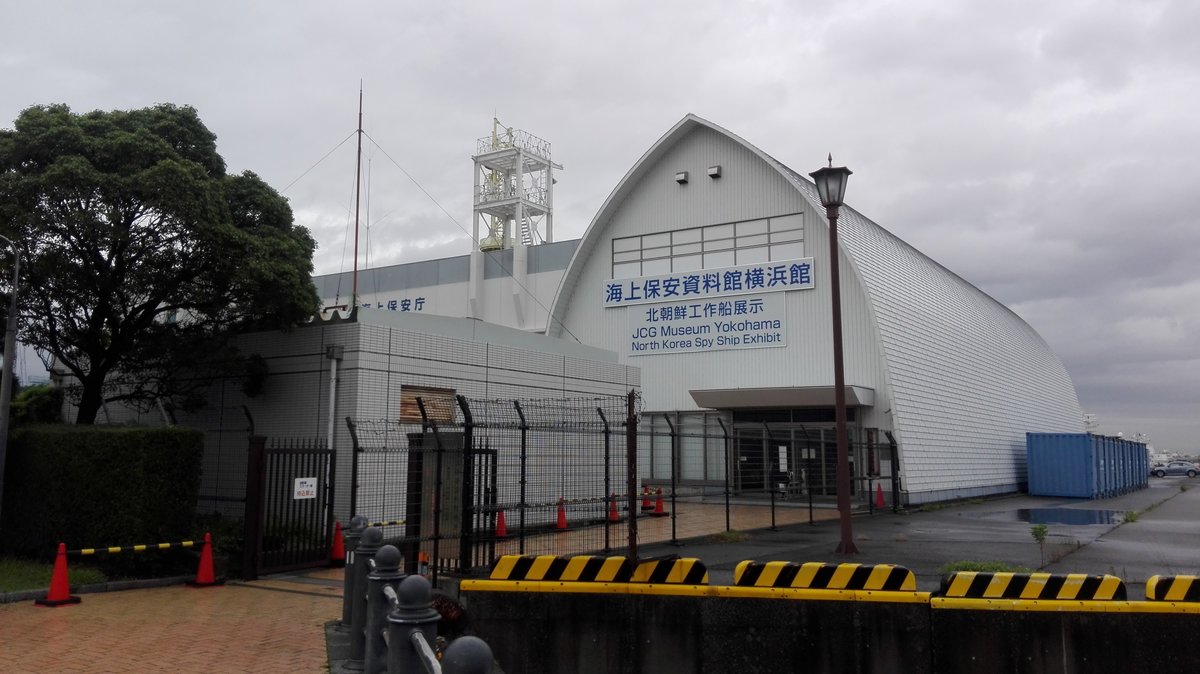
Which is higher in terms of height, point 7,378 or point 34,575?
→ point 7,378

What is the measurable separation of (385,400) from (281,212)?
408cm

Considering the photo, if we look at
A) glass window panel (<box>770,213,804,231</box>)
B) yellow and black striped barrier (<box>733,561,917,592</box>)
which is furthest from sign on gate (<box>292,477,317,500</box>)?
glass window panel (<box>770,213,804,231</box>)

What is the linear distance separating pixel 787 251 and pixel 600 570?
24.4m

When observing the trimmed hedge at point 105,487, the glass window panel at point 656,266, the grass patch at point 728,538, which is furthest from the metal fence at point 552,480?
the glass window panel at point 656,266

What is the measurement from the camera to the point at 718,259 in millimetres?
32500

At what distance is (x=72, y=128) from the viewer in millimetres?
14445

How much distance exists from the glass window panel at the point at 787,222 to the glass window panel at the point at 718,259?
1847 millimetres

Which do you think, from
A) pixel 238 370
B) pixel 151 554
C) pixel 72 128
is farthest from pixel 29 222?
pixel 151 554

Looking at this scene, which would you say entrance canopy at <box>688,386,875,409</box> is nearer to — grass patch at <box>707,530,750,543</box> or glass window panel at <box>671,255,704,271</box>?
glass window panel at <box>671,255,704,271</box>

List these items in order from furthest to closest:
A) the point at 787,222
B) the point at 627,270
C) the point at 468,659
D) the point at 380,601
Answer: the point at 627,270 → the point at 787,222 → the point at 380,601 → the point at 468,659

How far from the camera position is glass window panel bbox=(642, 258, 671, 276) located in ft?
110

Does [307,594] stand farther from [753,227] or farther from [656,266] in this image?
[656,266]

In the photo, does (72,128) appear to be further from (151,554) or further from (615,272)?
(615,272)

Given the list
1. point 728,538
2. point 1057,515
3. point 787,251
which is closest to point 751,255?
point 787,251
